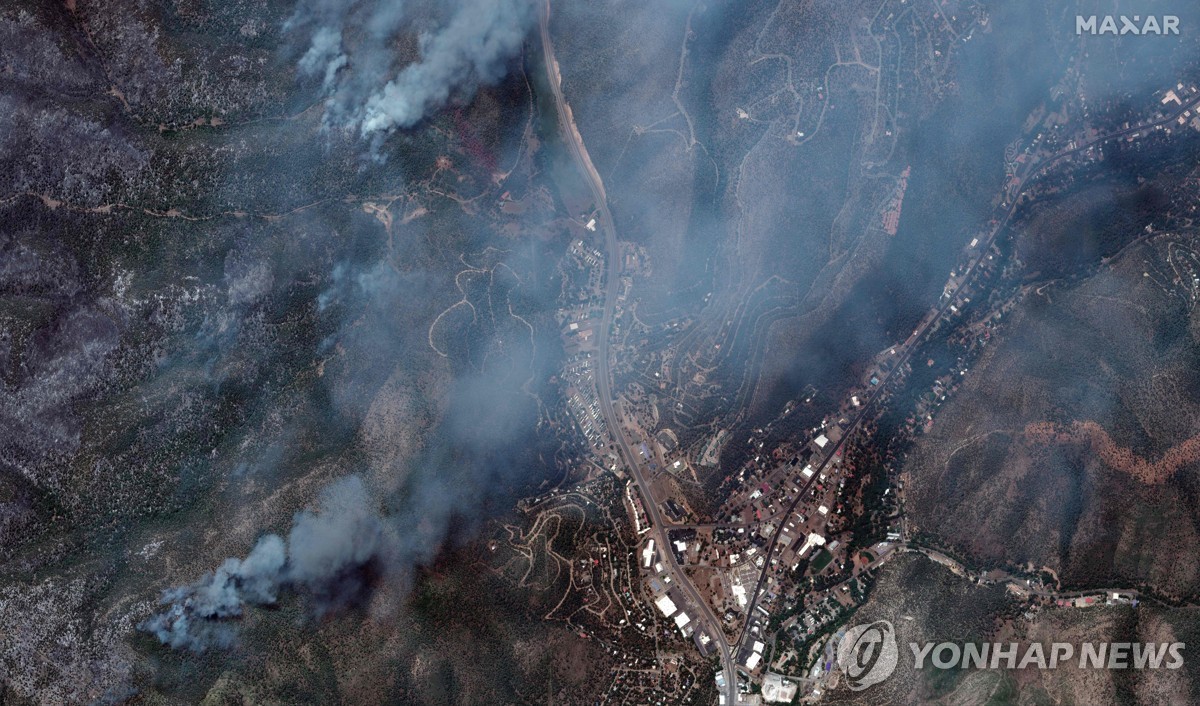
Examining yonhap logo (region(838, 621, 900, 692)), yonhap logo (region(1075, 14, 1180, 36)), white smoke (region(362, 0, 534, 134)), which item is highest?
white smoke (region(362, 0, 534, 134))

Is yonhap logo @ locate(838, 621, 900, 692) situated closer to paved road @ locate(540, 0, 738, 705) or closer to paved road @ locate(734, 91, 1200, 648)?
paved road @ locate(734, 91, 1200, 648)

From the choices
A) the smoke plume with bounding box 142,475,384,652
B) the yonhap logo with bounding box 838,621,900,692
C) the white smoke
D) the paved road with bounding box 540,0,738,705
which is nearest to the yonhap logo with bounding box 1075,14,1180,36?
the paved road with bounding box 540,0,738,705

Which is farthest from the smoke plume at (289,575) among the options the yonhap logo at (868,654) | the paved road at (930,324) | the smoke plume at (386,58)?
the yonhap logo at (868,654)

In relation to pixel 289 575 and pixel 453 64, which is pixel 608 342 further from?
pixel 289 575

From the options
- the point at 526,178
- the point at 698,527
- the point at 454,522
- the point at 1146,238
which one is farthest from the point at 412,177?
the point at 1146,238

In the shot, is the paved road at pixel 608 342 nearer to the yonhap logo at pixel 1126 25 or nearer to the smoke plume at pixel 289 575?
the smoke plume at pixel 289 575

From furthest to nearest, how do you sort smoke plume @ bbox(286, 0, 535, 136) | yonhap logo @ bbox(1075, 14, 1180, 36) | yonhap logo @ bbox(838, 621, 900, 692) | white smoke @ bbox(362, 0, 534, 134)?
yonhap logo @ bbox(1075, 14, 1180, 36)
smoke plume @ bbox(286, 0, 535, 136)
white smoke @ bbox(362, 0, 534, 134)
yonhap logo @ bbox(838, 621, 900, 692)

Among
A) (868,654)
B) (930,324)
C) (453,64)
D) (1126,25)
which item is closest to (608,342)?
(453,64)
